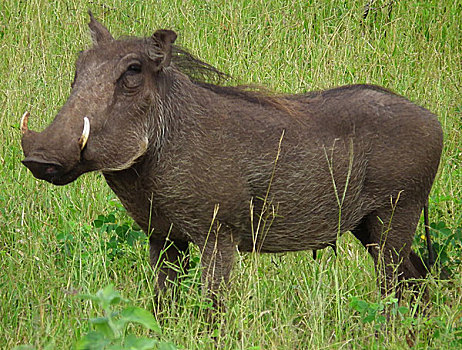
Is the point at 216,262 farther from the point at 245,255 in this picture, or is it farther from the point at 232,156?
the point at 245,255

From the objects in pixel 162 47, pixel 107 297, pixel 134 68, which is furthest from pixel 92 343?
pixel 162 47

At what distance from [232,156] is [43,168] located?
33.7 inches

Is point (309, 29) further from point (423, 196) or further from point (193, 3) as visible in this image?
point (423, 196)

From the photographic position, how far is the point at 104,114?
135 inches

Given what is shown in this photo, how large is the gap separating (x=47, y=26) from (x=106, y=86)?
3557 millimetres

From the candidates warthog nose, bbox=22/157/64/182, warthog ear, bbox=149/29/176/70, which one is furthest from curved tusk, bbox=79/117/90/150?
warthog ear, bbox=149/29/176/70

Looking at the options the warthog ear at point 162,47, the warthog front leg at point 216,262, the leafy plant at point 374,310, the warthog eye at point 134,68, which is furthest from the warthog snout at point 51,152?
the leafy plant at point 374,310

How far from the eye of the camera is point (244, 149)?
3.76 metres

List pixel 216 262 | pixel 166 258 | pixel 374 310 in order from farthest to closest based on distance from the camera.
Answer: pixel 166 258 → pixel 216 262 → pixel 374 310

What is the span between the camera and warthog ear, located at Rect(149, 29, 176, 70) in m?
3.61

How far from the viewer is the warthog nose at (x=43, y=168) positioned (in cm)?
316

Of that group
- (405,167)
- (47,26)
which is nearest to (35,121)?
(47,26)

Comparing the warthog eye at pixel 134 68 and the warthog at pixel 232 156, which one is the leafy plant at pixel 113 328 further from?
the warthog eye at pixel 134 68

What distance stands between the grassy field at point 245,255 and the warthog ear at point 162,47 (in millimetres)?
523
